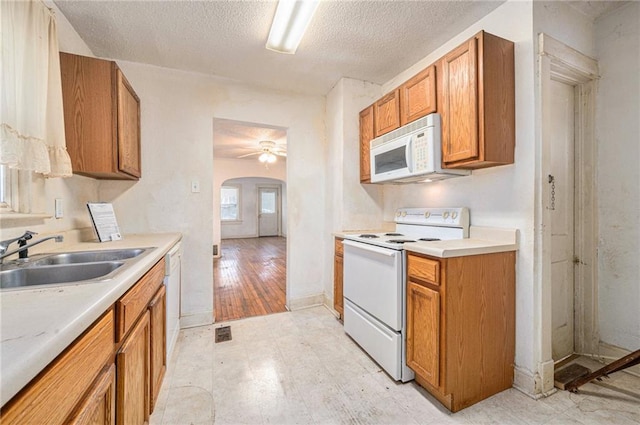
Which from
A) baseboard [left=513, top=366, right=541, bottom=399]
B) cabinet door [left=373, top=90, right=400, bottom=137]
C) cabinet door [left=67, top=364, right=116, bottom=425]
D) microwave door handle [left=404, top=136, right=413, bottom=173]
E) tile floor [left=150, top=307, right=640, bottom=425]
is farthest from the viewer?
cabinet door [left=373, top=90, right=400, bottom=137]

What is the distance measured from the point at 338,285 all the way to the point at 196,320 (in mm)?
1410

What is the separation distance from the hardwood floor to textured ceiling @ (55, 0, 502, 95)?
2.46 metres

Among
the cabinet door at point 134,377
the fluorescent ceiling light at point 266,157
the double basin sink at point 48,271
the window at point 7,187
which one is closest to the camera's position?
the cabinet door at point 134,377

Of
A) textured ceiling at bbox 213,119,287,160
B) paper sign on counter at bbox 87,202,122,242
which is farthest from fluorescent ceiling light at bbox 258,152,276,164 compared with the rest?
paper sign on counter at bbox 87,202,122,242

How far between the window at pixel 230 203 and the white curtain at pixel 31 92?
8512mm

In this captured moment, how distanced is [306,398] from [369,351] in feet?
1.96

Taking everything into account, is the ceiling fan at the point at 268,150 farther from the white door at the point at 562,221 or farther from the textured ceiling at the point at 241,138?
the white door at the point at 562,221

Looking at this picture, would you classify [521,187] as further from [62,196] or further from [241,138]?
[241,138]

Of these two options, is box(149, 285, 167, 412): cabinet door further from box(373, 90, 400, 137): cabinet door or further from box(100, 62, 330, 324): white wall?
box(373, 90, 400, 137): cabinet door

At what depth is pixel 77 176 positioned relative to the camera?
1.99 meters

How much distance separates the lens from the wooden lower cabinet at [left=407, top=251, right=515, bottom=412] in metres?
1.46

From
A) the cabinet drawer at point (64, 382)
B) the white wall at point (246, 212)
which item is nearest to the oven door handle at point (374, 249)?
the cabinet drawer at point (64, 382)

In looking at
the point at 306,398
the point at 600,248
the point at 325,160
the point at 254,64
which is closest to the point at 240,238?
the point at 325,160

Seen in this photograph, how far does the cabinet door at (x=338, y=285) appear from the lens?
2574 millimetres
